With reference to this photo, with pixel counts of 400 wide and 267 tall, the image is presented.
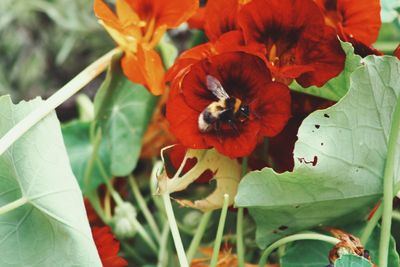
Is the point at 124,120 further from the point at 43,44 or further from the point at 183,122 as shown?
the point at 43,44

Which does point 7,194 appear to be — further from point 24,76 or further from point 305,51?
point 24,76

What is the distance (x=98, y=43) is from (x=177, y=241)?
2.91 feet

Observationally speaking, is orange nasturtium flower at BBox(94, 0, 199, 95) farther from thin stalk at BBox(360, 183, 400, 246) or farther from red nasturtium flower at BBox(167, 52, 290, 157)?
thin stalk at BBox(360, 183, 400, 246)

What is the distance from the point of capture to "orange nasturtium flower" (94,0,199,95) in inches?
28.5

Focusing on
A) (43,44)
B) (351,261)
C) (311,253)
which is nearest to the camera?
(351,261)

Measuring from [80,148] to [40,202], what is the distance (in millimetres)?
346

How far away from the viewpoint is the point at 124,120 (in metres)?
0.92

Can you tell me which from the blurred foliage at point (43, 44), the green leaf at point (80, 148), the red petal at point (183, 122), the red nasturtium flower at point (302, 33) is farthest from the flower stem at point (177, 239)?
the blurred foliage at point (43, 44)

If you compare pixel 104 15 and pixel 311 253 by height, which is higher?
pixel 104 15

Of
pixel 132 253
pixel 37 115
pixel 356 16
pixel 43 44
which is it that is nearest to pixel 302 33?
pixel 356 16

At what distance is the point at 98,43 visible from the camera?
1452 millimetres

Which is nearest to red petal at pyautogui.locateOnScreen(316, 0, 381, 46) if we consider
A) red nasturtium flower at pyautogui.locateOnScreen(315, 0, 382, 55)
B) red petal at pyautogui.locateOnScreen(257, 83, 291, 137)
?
red nasturtium flower at pyautogui.locateOnScreen(315, 0, 382, 55)

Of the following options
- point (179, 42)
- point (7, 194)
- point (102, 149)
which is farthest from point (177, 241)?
point (179, 42)

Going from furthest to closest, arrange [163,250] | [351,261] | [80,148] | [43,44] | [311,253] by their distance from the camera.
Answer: [43,44] → [80,148] → [163,250] → [311,253] → [351,261]
